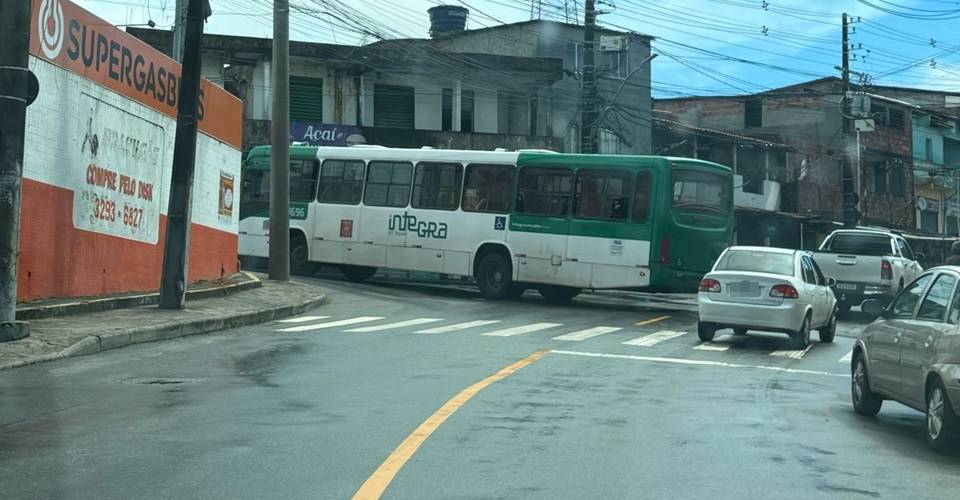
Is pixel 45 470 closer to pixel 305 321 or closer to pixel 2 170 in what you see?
pixel 2 170

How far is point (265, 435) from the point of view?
863cm

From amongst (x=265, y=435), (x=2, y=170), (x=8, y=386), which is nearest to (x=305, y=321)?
(x=2, y=170)

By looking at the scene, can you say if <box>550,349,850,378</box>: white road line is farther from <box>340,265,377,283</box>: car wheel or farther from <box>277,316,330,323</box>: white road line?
<box>340,265,377,283</box>: car wheel

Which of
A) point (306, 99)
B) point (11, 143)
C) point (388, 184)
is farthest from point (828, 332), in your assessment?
point (306, 99)

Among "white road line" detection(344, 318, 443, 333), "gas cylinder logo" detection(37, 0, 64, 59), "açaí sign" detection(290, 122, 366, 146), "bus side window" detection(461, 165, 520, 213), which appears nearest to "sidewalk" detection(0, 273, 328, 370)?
"white road line" detection(344, 318, 443, 333)

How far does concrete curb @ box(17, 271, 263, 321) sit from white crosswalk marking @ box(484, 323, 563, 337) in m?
5.62

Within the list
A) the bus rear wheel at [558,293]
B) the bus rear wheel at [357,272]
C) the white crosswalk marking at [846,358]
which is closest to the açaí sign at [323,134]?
the bus rear wheel at [357,272]

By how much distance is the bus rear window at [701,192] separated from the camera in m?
24.6

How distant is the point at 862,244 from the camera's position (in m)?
25.7

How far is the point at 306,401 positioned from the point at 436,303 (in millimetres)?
14586

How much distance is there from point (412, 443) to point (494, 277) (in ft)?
59.8

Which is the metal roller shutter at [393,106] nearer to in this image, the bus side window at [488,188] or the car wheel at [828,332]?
the bus side window at [488,188]

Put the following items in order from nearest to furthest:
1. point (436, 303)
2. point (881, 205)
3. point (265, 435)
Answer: point (265, 435)
point (436, 303)
point (881, 205)

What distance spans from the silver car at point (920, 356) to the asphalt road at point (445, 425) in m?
0.31
